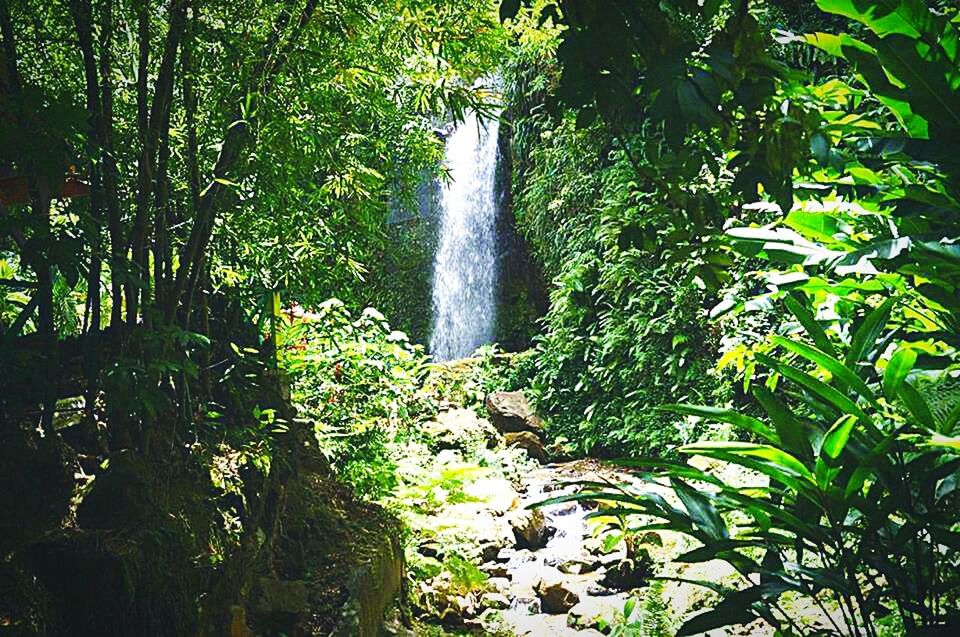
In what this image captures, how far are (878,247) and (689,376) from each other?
4966 mm

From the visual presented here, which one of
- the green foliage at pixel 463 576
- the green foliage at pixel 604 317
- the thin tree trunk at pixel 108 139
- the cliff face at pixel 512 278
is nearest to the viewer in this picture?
the thin tree trunk at pixel 108 139

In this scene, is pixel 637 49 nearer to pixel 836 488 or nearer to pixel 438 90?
pixel 836 488

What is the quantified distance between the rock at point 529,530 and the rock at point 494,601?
0.80 metres

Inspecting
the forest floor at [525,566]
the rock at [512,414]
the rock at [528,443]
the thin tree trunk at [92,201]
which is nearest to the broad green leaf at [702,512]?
the forest floor at [525,566]

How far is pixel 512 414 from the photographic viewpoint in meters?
7.27

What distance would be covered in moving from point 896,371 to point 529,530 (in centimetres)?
347

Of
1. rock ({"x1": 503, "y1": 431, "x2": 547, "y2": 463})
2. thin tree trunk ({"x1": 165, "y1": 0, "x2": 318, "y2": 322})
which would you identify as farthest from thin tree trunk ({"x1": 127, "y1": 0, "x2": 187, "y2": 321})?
rock ({"x1": 503, "y1": 431, "x2": 547, "y2": 463})

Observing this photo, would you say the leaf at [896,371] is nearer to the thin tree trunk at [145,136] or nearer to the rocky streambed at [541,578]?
the rocky streambed at [541,578]

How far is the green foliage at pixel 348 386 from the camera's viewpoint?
3900mm

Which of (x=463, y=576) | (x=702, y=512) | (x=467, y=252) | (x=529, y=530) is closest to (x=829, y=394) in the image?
(x=702, y=512)

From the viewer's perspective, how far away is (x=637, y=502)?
3.82 feet

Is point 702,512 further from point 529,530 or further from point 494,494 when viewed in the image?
point 494,494

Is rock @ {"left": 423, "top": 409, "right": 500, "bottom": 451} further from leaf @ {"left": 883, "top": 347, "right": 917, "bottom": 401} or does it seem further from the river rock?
leaf @ {"left": 883, "top": 347, "right": 917, "bottom": 401}

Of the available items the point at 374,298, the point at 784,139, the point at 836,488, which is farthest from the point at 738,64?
the point at 374,298
